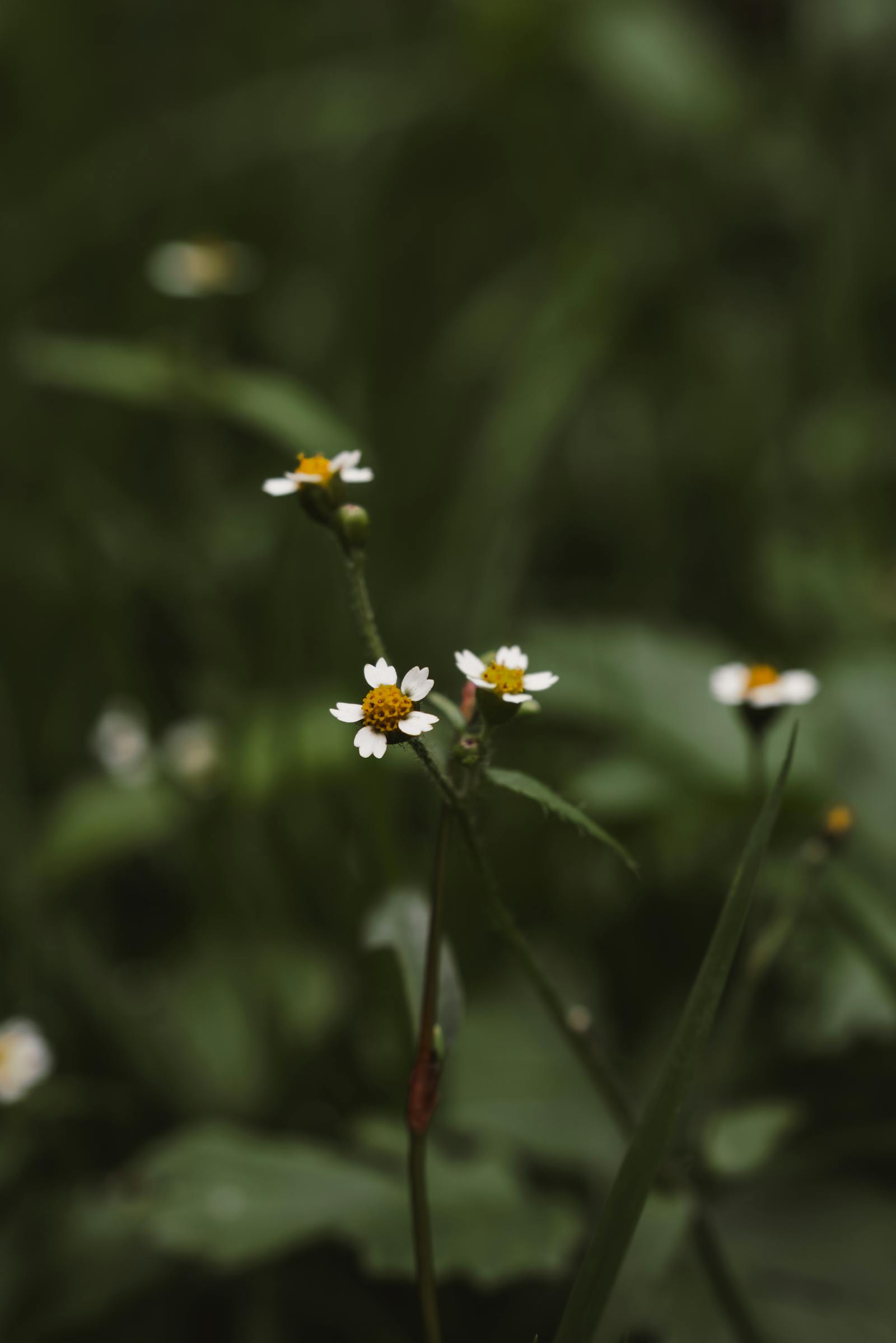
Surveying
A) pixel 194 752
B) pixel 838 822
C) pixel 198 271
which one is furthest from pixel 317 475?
pixel 198 271

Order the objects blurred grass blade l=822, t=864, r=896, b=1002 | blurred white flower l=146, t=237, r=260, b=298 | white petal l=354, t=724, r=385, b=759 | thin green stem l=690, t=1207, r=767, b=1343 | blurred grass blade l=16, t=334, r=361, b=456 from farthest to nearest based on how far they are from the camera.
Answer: blurred white flower l=146, t=237, r=260, b=298 < blurred grass blade l=16, t=334, r=361, b=456 < blurred grass blade l=822, t=864, r=896, b=1002 < thin green stem l=690, t=1207, r=767, b=1343 < white petal l=354, t=724, r=385, b=759

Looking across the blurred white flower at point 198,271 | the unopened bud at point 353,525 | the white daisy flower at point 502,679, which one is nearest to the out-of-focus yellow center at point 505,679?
the white daisy flower at point 502,679

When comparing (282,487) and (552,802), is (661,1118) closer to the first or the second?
(552,802)

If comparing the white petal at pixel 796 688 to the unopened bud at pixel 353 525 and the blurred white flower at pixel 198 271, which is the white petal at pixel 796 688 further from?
the blurred white flower at pixel 198 271

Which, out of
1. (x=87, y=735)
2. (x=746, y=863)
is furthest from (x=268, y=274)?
(x=746, y=863)

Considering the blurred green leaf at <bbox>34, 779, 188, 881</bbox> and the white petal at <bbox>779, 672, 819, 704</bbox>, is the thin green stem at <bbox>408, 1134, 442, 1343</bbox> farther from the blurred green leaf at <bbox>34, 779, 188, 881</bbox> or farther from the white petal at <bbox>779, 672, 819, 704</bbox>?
the blurred green leaf at <bbox>34, 779, 188, 881</bbox>

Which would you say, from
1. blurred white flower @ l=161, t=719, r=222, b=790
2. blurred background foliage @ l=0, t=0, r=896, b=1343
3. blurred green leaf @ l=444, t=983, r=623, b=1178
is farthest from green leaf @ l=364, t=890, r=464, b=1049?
blurred white flower @ l=161, t=719, r=222, b=790

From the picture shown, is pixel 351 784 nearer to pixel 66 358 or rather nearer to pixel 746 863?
pixel 746 863
